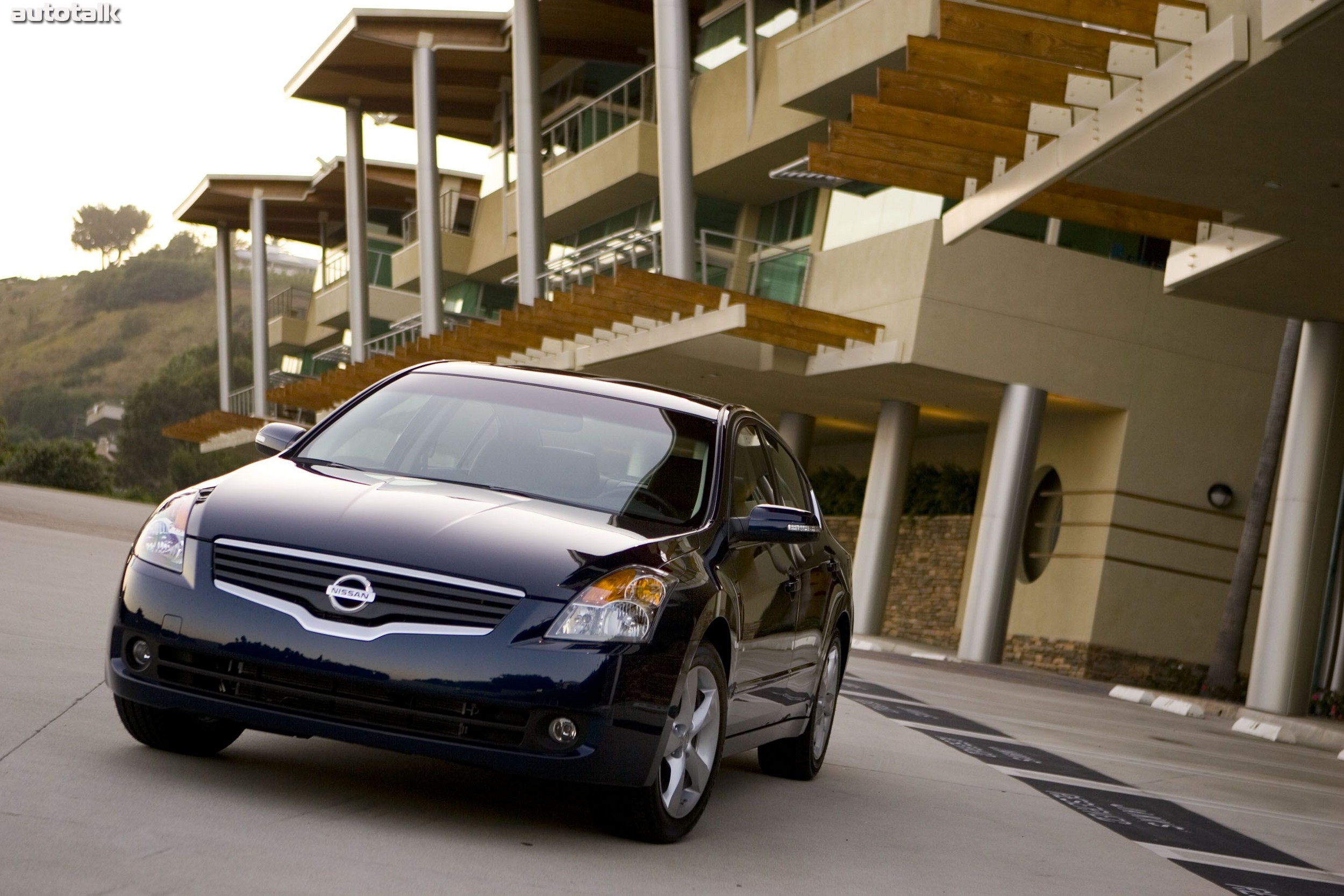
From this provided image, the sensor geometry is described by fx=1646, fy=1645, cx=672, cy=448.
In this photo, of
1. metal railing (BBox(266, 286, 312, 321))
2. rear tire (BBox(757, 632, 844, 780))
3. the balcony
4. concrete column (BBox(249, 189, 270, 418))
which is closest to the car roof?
rear tire (BBox(757, 632, 844, 780))

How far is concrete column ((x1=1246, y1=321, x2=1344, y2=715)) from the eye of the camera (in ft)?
64.0

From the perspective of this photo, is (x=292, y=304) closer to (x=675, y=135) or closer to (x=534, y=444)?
(x=675, y=135)

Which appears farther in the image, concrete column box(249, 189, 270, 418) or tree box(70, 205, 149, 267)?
tree box(70, 205, 149, 267)

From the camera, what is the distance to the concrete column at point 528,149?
31.8 m

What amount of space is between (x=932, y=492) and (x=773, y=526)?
2660 centimetres

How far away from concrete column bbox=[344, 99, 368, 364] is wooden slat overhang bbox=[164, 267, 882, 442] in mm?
10545

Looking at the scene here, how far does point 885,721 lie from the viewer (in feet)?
39.0

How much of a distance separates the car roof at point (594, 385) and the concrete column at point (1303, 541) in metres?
14.3

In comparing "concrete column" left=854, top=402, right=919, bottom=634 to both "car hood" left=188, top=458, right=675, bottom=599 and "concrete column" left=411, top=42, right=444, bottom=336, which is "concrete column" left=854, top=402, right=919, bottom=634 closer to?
"concrete column" left=411, top=42, right=444, bottom=336

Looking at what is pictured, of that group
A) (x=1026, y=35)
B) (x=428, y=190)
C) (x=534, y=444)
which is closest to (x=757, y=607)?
(x=534, y=444)

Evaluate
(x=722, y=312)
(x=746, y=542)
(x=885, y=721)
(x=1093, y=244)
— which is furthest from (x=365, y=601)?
(x=1093, y=244)

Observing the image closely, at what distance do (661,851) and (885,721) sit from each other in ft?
21.5

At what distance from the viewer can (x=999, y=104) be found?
14852mm

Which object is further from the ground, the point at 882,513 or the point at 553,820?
the point at 553,820
